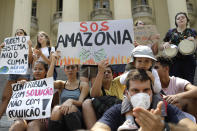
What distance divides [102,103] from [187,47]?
7.46 ft

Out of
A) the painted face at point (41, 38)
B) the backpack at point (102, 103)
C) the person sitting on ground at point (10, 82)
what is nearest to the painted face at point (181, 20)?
the backpack at point (102, 103)

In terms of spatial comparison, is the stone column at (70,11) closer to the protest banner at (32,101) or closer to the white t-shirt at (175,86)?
the protest banner at (32,101)

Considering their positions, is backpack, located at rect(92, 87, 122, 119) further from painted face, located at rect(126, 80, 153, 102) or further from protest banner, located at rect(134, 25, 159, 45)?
protest banner, located at rect(134, 25, 159, 45)

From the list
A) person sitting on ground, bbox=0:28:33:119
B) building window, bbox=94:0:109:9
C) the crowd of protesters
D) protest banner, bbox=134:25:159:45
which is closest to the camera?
the crowd of protesters

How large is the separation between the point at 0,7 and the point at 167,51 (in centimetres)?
2015

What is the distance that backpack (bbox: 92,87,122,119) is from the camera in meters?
2.89

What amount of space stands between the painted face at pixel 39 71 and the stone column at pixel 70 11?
10.9m

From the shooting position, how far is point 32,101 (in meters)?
3.45

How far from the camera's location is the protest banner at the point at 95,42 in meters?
4.00

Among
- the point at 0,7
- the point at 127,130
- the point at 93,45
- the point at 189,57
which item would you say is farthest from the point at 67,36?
the point at 0,7

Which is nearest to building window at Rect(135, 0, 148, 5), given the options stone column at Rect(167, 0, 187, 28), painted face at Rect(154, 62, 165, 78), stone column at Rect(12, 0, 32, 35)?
stone column at Rect(167, 0, 187, 28)

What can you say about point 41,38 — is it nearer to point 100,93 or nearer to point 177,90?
point 100,93

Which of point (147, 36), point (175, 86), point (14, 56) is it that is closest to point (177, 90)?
point (175, 86)

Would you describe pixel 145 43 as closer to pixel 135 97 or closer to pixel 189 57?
pixel 189 57
